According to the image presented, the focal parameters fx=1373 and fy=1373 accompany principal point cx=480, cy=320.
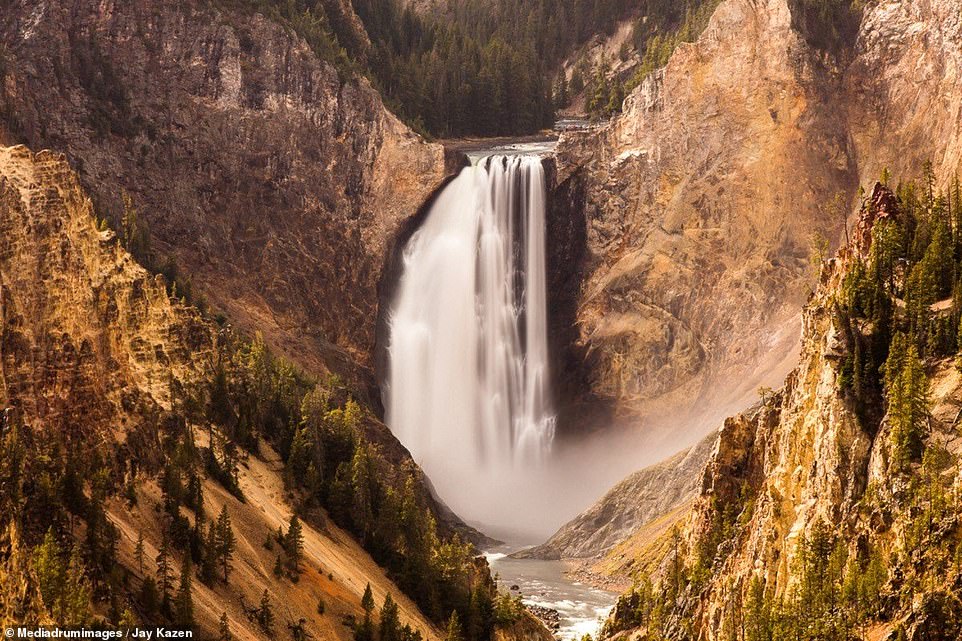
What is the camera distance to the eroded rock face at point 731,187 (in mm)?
122312

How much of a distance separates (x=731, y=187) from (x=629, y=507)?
35763 millimetres

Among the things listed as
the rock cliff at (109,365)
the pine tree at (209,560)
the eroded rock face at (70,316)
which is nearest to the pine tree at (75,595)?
the rock cliff at (109,365)

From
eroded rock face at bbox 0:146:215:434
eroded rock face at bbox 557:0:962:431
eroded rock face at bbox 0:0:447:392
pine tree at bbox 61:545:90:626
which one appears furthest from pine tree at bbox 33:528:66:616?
eroded rock face at bbox 557:0:962:431

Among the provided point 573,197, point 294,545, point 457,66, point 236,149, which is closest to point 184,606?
point 294,545

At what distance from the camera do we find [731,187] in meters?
128

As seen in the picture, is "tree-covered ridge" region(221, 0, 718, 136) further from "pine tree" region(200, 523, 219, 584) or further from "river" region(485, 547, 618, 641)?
"pine tree" region(200, 523, 219, 584)

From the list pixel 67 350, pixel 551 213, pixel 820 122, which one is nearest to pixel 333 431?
pixel 67 350

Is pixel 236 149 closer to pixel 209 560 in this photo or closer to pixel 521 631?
pixel 521 631

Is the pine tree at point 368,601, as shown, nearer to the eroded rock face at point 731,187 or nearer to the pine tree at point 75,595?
the pine tree at point 75,595

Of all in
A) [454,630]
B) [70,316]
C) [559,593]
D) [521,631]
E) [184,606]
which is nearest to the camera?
[184,606]

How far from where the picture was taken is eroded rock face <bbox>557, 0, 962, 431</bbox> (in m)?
122

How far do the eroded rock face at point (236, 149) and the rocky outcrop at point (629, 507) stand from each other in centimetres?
2897

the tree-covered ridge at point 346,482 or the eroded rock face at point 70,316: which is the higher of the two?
the eroded rock face at point 70,316

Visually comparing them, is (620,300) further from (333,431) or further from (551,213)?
(333,431)
